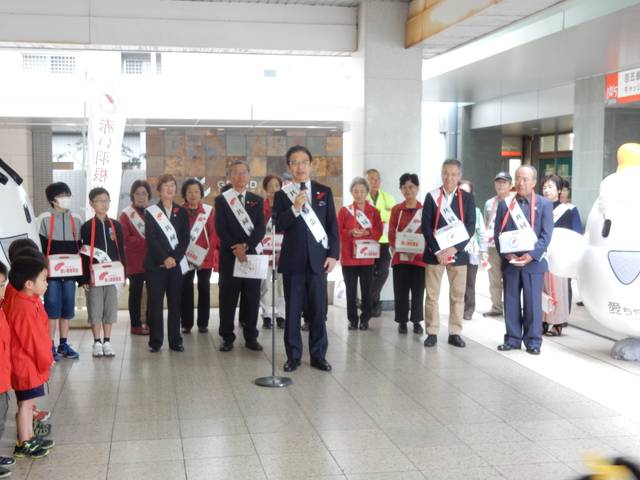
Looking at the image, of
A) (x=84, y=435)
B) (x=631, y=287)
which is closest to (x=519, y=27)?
(x=631, y=287)

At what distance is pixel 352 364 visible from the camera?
22.9 feet

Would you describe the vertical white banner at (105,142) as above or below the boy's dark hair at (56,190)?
above

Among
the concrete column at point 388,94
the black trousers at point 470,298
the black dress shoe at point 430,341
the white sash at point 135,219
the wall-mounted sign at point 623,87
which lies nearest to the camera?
the black dress shoe at point 430,341

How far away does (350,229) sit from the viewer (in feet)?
28.1

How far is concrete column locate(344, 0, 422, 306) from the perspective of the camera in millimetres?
9680

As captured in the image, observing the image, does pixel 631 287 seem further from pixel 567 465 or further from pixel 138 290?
pixel 138 290

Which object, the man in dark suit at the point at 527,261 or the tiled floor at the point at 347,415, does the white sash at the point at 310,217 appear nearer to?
the tiled floor at the point at 347,415

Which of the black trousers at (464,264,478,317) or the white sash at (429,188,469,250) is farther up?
the white sash at (429,188,469,250)

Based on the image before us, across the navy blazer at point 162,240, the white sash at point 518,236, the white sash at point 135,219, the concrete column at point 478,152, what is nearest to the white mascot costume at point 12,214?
the navy blazer at point 162,240

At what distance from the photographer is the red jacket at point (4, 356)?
4.26 metres

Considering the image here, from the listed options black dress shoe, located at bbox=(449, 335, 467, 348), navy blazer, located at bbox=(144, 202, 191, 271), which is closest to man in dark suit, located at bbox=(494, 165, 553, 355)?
black dress shoe, located at bbox=(449, 335, 467, 348)

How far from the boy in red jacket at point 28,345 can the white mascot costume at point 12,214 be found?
2.27 ft

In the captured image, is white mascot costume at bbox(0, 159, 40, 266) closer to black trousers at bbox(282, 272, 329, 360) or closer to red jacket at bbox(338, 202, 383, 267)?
black trousers at bbox(282, 272, 329, 360)

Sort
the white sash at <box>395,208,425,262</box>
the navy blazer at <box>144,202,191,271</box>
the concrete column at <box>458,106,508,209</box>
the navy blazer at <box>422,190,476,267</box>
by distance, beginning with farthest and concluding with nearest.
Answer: the concrete column at <box>458,106,508,209</box> < the white sash at <box>395,208,425,262</box> < the navy blazer at <box>422,190,476,267</box> < the navy blazer at <box>144,202,191,271</box>
